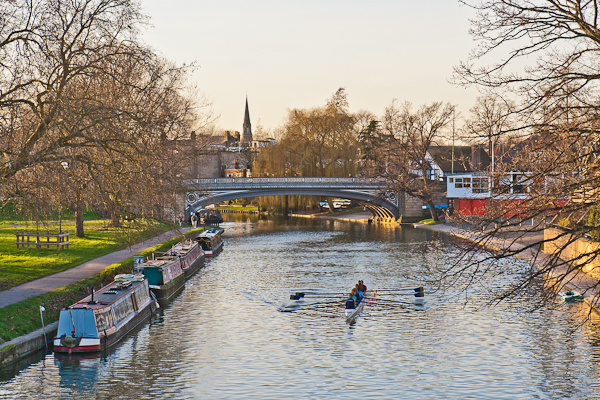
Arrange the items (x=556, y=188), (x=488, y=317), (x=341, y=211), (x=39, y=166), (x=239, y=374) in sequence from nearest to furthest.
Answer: (x=556, y=188) → (x=239, y=374) → (x=39, y=166) → (x=488, y=317) → (x=341, y=211)

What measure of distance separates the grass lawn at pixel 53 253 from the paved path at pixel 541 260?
15810 millimetres

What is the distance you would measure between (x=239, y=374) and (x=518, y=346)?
10.3 meters

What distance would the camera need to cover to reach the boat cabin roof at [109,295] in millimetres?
24547

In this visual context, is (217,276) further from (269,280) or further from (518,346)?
(518,346)

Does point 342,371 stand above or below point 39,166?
below

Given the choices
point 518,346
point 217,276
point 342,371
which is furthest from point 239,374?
point 217,276

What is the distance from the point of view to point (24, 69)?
24.8 metres

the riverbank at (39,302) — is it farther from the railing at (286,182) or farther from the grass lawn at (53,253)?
the railing at (286,182)

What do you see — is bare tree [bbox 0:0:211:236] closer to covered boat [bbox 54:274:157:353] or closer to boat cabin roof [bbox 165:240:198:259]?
covered boat [bbox 54:274:157:353]

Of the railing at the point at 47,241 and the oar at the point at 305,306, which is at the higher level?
the railing at the point at 47,241

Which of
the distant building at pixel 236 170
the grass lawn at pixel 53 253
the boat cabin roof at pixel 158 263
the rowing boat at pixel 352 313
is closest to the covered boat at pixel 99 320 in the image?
the grass lawn at pixel 53 253

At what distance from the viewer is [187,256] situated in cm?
4312

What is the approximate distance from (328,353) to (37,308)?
11.0 meters

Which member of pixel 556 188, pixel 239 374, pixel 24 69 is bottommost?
pixel 239 374
